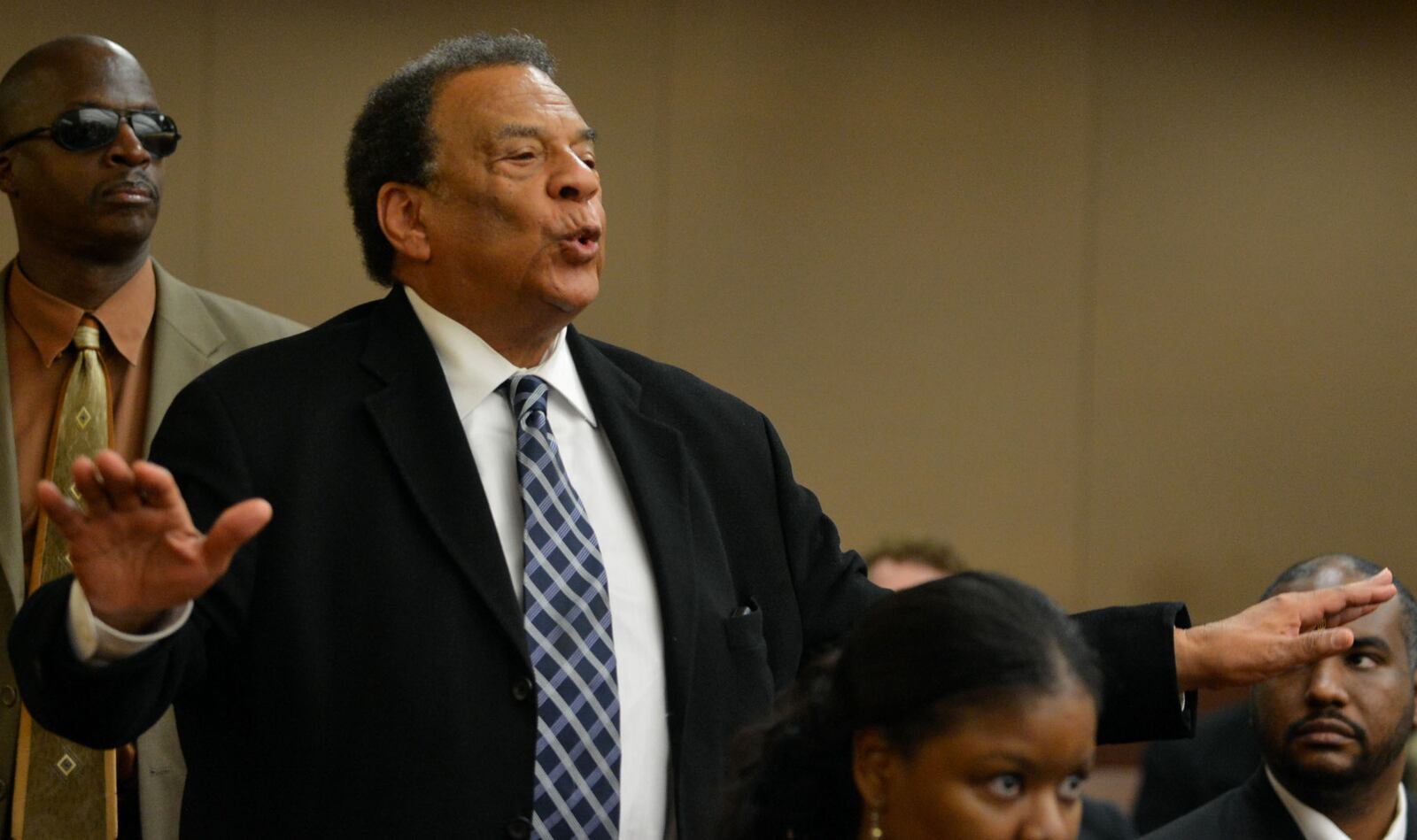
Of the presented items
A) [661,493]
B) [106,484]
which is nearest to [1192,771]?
[661,493]

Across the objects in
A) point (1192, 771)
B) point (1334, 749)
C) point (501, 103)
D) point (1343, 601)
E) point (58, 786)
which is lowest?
point (1192, 771)

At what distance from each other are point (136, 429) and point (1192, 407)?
11.4 ft

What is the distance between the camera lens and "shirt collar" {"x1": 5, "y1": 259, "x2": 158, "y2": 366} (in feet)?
7.88

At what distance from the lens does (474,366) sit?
76.0 inches

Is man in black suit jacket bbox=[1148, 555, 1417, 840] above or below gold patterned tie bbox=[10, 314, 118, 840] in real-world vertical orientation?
below

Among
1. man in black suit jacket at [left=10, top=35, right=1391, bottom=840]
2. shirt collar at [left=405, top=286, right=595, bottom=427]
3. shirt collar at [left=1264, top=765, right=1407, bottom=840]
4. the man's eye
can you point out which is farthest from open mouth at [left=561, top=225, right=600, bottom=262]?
shirt collar at [left=1264, top=765, right=1407, bottom=840]

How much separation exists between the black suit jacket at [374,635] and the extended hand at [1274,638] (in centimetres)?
4

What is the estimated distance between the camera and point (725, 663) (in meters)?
1.89

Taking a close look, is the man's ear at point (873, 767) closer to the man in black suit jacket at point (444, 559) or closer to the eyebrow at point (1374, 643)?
the man in black suit jacket at point (444, 559)

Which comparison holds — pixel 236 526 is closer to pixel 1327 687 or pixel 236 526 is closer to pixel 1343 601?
pixel 1343 601

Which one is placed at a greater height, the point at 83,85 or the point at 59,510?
the point at 83,85

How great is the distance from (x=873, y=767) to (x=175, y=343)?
1365mm

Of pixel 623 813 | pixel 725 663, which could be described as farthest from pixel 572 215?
pixel 623 813

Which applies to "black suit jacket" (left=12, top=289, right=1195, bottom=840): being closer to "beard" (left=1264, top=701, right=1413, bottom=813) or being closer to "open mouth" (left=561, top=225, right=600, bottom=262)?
"open mouth" (left=561, top=225, right=600, bottom=262)
